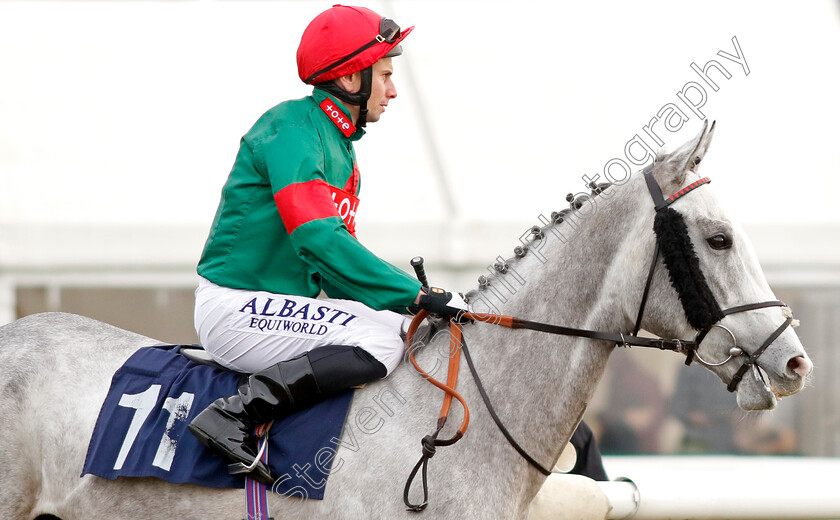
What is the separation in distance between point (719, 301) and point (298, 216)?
4.23 feet

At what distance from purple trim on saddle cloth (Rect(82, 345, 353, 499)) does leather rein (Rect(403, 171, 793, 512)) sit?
29cm

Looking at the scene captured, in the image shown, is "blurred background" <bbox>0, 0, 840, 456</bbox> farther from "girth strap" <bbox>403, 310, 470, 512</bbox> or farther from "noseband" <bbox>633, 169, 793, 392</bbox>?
"noseband" <bbox>633, 169, 793, 392</bbox>

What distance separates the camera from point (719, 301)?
231 cm

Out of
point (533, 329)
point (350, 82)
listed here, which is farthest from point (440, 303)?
point (350, 82)

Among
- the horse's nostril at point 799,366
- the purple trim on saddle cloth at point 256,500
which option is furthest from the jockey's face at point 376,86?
the horse's nostril at point 799,366

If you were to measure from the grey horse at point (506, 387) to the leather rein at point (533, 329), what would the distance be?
20 mm

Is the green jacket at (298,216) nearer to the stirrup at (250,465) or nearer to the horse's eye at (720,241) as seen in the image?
the stirrup at (250,465)

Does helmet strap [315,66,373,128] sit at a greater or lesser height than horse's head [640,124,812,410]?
greater

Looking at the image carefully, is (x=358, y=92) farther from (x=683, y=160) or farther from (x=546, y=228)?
(x=683, y=160)

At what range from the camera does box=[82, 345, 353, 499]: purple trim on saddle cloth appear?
240 centimetres

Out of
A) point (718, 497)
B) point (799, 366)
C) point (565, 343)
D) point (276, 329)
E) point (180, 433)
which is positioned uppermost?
point (799, 366)

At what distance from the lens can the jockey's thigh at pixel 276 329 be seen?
8.35ft

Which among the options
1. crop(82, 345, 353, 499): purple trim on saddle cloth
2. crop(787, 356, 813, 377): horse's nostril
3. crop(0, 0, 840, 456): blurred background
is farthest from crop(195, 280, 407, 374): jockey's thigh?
crop(0, 0, 840, 456): blurred background

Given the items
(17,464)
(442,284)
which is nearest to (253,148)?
(17,464)
